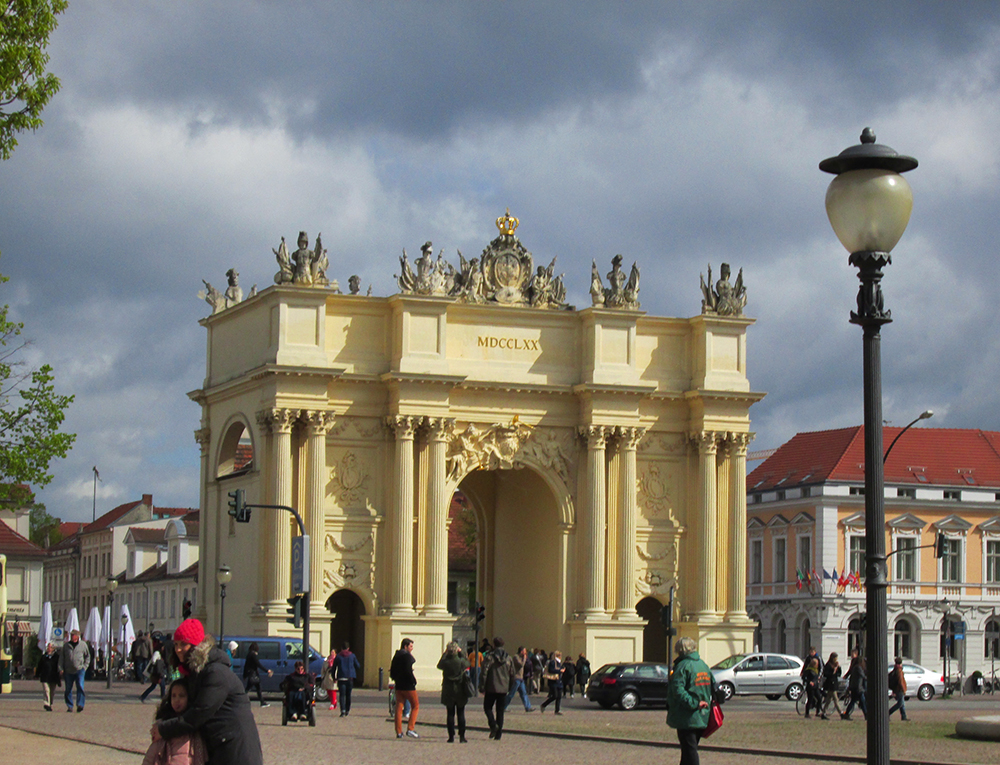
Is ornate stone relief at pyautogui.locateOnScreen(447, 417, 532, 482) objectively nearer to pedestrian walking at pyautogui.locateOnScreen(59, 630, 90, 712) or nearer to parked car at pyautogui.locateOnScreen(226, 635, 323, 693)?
parked car at pyautogui.locateOnScreen(226, 635, 323, 693)

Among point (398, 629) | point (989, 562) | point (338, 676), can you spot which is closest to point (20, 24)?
point (338, 676)

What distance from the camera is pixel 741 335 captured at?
57.8 metres

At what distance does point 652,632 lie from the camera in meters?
59.9

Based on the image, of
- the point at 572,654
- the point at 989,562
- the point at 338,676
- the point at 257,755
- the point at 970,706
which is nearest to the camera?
the point at 257,755

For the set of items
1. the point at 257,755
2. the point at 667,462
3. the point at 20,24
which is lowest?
the point at 257,755

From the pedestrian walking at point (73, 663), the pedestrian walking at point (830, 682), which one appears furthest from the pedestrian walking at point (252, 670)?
the pedestrian walking at point (830, 682)

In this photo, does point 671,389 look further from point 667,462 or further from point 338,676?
point 338,676

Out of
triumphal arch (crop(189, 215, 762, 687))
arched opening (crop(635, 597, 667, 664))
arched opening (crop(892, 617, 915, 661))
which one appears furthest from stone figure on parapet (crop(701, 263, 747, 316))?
arched opening (crop(892, 617, 915, 661))

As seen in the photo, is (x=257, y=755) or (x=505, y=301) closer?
(x=257, y=755)

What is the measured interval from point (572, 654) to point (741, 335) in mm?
12072

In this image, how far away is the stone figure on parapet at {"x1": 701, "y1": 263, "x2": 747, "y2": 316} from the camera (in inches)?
2276

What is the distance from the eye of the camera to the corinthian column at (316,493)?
5244 cm

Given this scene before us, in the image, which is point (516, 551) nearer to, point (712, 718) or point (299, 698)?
point (299, 698)

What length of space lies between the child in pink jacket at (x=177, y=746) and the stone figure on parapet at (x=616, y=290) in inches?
1776
